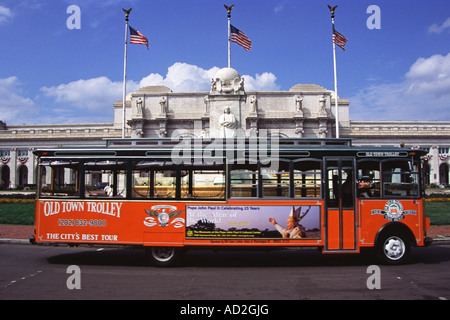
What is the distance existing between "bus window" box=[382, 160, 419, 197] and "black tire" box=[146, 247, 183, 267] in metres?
5.63

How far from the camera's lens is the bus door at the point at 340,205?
9336 millimetres

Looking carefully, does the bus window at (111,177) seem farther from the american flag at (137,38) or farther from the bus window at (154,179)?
the american flag at (137,38)

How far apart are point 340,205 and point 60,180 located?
747cm

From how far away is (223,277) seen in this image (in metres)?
8.38

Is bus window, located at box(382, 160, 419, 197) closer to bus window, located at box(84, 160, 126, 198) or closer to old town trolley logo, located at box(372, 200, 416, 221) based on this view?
old town trolley logo, located at box(372, 200, 416, 221)

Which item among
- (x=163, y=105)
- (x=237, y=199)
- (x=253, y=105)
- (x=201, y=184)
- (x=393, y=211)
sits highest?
(x=163, y=105)

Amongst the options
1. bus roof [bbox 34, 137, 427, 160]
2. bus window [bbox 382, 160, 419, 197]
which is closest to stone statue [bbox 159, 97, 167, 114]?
bus roof [bbox 34, 137, 427, 160]

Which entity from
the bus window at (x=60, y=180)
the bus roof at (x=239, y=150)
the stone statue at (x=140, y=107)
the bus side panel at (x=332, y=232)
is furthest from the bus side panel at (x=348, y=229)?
the stone statue at (x=140, y=107)

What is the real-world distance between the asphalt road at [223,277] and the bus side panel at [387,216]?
0.81 meters

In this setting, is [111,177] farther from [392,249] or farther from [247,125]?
[247,125]

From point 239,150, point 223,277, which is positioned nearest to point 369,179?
point 239,150

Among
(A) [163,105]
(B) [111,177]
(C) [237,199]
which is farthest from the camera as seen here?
(A) [163,105]
